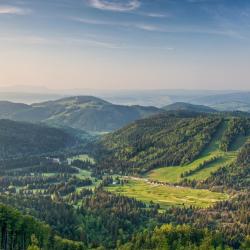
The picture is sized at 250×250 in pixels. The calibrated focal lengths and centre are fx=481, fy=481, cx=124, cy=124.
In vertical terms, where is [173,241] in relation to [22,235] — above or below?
below

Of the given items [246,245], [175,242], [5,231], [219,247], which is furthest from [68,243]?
[246,245]

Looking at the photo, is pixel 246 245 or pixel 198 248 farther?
pixel 246 245

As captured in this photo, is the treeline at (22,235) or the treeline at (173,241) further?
the treeline at (173,241)

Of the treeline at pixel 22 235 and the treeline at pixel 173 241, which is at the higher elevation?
the treeline at pixel 22 235

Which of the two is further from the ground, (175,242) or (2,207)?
(2,207)

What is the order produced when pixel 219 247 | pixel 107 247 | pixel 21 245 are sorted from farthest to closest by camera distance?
1. pixel 107 247
2. pixel 219 247
3. pixel 21 245

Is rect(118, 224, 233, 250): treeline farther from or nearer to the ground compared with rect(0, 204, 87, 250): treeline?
nearer to the ground

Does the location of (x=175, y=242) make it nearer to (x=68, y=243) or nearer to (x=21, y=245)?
(x=68, y=243)

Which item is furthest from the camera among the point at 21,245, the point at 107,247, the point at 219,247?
the point at 107,247

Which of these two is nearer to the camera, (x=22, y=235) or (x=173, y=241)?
(x=22, y=235)

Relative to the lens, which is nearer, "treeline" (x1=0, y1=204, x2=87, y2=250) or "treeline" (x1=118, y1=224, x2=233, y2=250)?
"treeline" (x1=0, y1=204, x2=87, y2=250)
